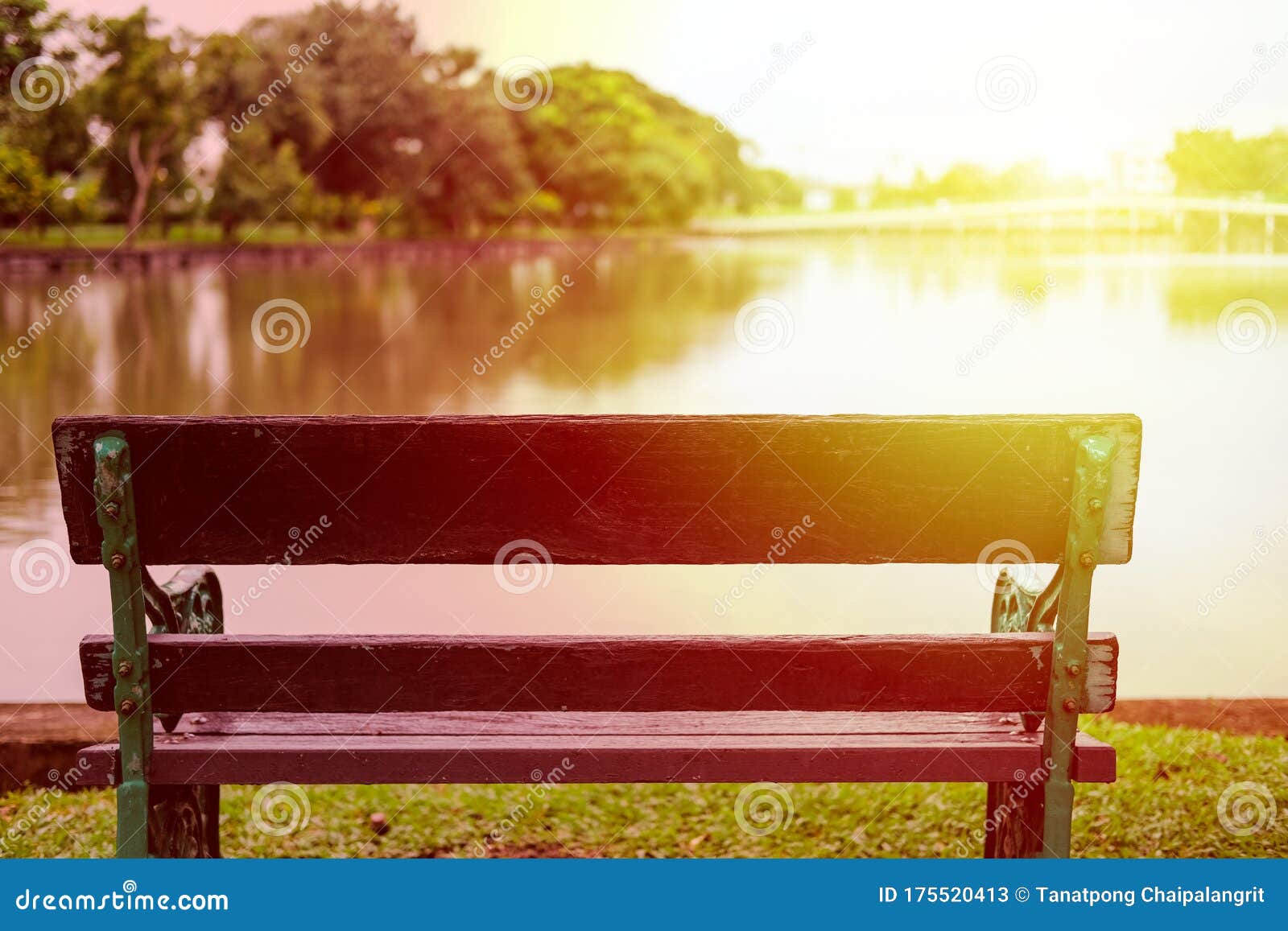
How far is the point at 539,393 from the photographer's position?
13531mm

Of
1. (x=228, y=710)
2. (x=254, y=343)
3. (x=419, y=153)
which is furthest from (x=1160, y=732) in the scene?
Result: (x=419, y=153)

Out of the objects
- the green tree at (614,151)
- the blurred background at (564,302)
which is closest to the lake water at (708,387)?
the blurred background at (564,302)

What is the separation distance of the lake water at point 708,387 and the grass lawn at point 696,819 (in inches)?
37.5

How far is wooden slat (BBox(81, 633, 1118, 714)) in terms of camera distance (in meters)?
2.50

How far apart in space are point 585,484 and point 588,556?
0.13m

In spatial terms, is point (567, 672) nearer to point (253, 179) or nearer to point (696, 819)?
point (696, 819)

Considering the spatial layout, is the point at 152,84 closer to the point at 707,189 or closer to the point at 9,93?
the point at 9,93

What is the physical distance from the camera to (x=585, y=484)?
97.0 inches

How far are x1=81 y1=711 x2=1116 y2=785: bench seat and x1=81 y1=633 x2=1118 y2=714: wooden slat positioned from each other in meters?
0.08

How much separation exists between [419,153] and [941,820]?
4808 centimetres

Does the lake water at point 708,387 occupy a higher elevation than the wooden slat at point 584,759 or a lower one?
lower

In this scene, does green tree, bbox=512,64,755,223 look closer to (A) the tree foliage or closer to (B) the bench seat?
(A) the tree foliage

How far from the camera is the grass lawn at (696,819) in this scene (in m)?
3.58

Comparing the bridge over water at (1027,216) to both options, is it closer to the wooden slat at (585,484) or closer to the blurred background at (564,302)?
the blurred background at (564,302)
